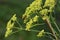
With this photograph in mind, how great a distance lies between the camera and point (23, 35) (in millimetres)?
2725

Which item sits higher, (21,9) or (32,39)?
(21,9)

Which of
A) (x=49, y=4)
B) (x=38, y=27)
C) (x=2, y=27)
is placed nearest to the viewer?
(x=49, y=4)

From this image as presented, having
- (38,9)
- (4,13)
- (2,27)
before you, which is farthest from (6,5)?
(38,9)

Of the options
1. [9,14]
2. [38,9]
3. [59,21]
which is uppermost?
[9,14]

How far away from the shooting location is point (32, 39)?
2.61 m

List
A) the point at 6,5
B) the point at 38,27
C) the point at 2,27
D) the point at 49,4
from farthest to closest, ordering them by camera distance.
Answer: the point at 6,5 → the point at 2,27 → the point at 38,27 → the point at 49,4

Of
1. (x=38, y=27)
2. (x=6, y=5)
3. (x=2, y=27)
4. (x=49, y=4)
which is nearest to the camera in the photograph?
(x=49, y=4)

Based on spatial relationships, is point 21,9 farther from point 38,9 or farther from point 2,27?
point 38,9

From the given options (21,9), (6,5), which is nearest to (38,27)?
(21,9)

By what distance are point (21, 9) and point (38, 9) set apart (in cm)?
113

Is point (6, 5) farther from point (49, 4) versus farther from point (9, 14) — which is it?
point (49, 4)

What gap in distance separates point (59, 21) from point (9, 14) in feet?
1.80

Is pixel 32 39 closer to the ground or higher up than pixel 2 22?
closer to the ground

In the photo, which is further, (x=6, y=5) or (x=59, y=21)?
(x=6, y=5)
